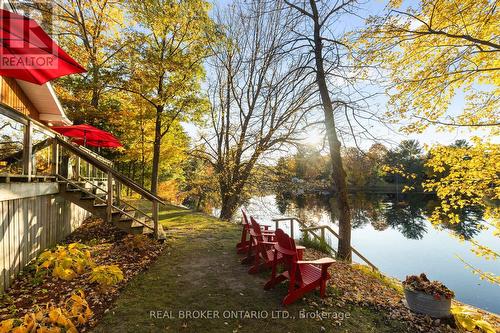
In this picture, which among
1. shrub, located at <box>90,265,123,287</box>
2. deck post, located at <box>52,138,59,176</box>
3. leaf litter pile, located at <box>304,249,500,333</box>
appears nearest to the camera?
leaf litter pile, located at <box>304,249,500,333</box>

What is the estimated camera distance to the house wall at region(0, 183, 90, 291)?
4.28m

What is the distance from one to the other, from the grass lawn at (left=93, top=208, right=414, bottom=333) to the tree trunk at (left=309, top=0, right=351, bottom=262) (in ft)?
10.6

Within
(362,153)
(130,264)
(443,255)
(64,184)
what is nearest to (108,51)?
(64,184)

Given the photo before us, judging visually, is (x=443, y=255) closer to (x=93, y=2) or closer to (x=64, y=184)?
(x=64, y=184)

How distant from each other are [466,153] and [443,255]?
1309cm

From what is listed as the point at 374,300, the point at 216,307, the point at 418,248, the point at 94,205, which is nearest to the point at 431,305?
the point at 374,300

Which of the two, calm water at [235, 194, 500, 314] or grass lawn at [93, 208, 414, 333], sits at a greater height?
grass lawn at [93, 208, 414, 333]

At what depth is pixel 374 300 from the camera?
4844 mm

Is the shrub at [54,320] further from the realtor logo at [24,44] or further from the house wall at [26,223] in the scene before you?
the realtor logo at [24,44]

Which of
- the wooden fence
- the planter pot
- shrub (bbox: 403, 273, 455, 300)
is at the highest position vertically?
the wooden fence

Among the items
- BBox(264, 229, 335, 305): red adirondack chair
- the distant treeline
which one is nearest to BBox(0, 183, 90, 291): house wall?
BBox(264, 229, 335, 305): red adirondack chair

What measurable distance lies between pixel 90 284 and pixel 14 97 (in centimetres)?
823

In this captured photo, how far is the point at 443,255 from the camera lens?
16391 mm

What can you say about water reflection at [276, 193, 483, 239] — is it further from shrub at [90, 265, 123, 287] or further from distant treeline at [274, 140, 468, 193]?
shrub at [90, 265, 123, 287]
